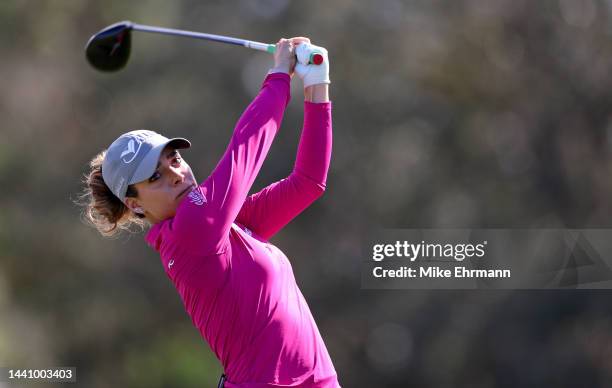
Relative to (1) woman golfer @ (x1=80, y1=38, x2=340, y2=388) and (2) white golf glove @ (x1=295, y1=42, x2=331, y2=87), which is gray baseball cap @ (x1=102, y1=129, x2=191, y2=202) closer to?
(1) woman golfer @ (x1=80, y1=38, x2=340, y2=388)

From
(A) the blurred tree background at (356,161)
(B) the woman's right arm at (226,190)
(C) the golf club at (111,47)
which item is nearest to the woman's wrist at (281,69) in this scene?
(B) the woman's right arm at (226,190)

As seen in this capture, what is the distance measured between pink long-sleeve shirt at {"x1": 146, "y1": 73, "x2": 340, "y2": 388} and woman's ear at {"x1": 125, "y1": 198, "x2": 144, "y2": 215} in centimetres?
9

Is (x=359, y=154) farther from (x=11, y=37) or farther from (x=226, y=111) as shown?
(x=11, y=37)

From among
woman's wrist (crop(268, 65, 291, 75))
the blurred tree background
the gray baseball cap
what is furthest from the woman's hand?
the blurred tree background

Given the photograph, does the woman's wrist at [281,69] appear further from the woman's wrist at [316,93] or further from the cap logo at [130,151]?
the cap logo at [130,151]

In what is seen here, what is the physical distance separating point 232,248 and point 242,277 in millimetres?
89

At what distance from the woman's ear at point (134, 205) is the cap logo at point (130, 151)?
0.13m

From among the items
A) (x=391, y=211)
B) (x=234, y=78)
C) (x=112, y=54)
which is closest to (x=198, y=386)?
(x=391, y=211)

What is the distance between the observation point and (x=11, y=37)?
34.2 ft

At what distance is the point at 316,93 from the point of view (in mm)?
2775

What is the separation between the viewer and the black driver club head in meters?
2.87

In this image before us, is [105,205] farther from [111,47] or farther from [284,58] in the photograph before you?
[284,58]

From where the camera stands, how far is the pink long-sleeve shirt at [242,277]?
242 cm

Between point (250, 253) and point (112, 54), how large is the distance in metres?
0.84
